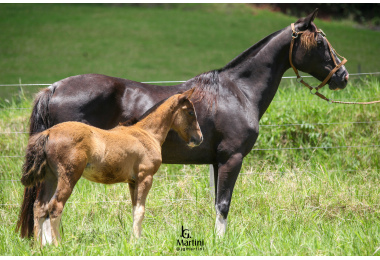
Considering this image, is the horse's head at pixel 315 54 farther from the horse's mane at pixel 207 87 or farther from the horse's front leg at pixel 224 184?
the horse's front leg at pixel 224 184

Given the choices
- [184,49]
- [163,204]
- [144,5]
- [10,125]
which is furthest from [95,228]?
[144,5]

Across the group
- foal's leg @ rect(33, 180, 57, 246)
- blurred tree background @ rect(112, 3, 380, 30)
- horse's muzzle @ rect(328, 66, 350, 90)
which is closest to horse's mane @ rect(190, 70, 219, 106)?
horse's muzzle @ rect(328, 66, 350, 90)

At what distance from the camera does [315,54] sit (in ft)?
16.3

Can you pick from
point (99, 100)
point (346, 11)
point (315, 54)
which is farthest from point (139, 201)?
point (346, 11)

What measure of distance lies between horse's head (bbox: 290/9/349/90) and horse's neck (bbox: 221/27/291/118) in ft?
0.39

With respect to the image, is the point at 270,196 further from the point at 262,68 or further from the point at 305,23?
the point at 305,23

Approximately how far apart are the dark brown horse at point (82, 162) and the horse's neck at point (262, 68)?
4.15ft

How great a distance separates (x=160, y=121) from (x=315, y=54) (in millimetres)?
1964

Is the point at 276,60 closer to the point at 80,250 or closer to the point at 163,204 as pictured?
the point at 163,204

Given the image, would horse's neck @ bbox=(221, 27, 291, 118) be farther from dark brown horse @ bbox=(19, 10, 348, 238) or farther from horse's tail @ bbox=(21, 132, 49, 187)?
horse's tail @ bbox=(21, 132, 49, 187)

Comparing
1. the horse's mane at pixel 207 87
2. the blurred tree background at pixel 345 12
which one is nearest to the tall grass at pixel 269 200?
the horse's mane at pixel 207 87

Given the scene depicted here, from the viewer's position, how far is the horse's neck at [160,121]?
4.35 m

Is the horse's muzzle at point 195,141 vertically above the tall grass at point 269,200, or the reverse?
the horse's muzzle at point 195,141

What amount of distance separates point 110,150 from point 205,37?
2113cm
